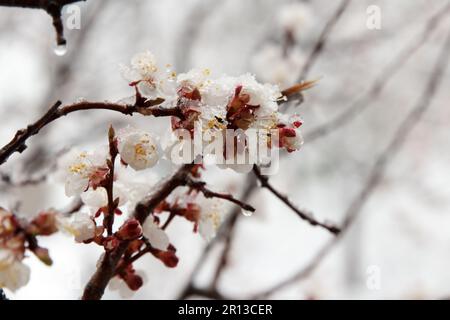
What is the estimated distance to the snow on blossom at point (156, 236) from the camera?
2.97ft

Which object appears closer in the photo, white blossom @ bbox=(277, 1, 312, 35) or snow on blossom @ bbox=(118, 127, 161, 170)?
snow on blossom @ bbox=(118, 127, 161, 170)

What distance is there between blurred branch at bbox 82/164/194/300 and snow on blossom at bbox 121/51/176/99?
0.17 meters

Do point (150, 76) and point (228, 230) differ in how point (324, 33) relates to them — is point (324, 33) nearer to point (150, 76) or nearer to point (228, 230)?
point (228, 230)

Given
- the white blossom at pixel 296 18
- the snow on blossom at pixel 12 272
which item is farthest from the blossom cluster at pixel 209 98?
the white blossom at pixel 296 18

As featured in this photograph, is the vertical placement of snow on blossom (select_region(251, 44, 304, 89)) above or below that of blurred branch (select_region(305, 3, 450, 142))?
above

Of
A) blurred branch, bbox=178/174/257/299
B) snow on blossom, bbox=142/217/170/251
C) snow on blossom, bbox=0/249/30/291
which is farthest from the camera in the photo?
blurred branch, bbox=178/174/257/299

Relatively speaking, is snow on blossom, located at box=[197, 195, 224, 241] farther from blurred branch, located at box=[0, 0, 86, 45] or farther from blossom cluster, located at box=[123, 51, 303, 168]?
blurred branch, located at box=[0, 0, 86, 45]

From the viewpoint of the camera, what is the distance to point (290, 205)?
100 centimetres

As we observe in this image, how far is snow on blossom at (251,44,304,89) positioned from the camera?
306 centimetres

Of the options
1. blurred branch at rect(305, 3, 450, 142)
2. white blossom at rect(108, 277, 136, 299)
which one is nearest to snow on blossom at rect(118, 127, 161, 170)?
white blossom at rect(108, 277, 136, 299)

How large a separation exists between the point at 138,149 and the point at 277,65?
2427 millimetres

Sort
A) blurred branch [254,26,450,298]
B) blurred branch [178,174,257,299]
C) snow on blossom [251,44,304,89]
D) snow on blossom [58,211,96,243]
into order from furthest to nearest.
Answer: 1. snow on blossom [251,44,304,89]
2. blurred branch [254,26,450,298]
3. blurred branch [178,174,257,299]
4. snow on blossom [58,211,96,243]

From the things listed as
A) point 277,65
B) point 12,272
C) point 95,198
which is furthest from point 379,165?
point 12,272

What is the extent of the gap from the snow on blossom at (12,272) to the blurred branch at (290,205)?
0.42 m
